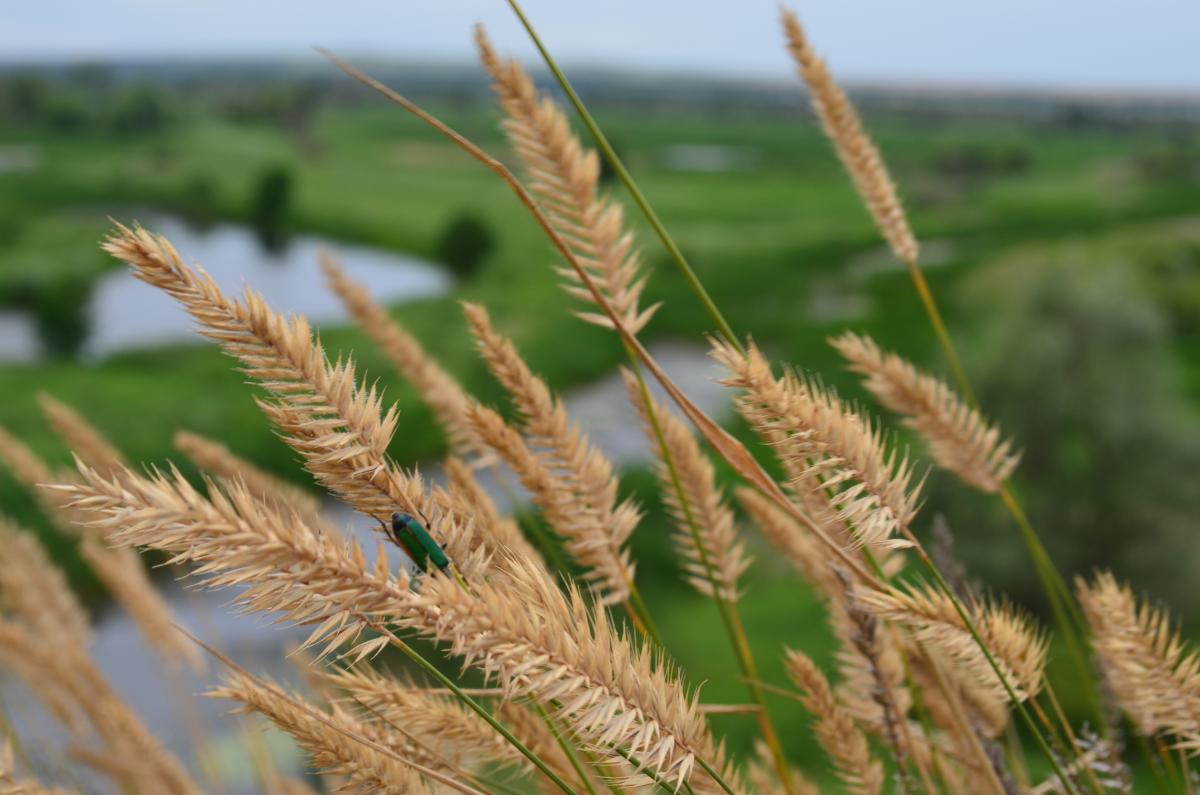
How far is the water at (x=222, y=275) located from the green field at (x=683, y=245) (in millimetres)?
456

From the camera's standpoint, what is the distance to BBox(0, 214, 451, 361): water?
14484mm

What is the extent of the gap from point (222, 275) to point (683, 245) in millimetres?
8164

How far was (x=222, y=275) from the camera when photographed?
13.2 m

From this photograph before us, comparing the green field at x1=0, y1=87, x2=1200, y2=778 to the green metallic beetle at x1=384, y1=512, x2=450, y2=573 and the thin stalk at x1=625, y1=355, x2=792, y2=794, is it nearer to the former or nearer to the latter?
the thin stalk at x1=625, y1=355, x2=792, y2=794

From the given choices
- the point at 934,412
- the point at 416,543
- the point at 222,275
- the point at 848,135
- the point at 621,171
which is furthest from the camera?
the point at 222,275

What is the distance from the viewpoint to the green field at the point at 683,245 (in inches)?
362

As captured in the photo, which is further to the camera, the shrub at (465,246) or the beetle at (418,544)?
the shrub at (465,246)

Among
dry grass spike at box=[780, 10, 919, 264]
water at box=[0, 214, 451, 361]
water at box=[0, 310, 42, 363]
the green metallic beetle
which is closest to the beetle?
the green metallic beetle

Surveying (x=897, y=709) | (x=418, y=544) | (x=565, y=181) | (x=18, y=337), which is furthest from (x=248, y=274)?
(x=418, y=544)

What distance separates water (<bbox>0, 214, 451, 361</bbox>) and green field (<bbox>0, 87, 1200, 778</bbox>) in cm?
46

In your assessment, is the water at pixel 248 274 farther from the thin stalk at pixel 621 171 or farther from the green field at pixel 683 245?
the thin stalk at pixel 621 171

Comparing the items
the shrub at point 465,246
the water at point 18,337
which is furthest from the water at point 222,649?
the water at point 18,337

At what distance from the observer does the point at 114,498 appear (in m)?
0.35

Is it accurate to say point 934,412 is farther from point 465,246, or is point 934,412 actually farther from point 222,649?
point 465,246
